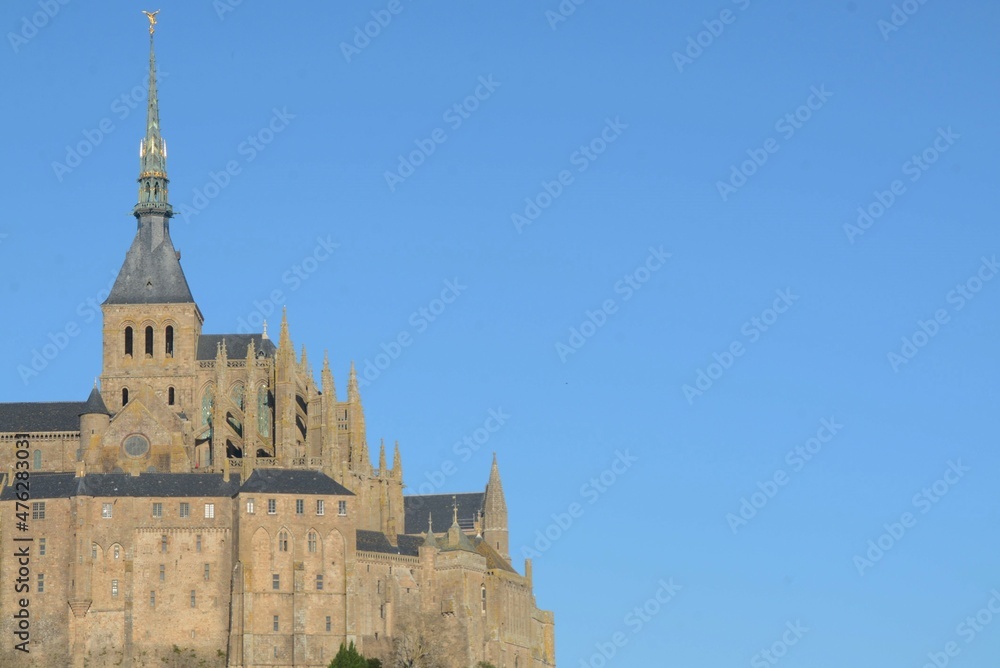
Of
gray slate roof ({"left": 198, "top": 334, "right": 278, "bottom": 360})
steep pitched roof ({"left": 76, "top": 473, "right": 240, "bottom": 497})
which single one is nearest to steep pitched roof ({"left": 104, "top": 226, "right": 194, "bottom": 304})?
gray slate roof ({"left": 198, "top": 334, "right": 278, "bottom": 360})

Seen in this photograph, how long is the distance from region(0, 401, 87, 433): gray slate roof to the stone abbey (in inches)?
5.6

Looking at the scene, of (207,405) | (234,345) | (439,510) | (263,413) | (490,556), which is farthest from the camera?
(439,510)

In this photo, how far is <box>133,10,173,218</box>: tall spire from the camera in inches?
6506

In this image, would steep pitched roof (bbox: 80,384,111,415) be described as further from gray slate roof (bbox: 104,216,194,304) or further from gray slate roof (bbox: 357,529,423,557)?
gray slate roof (bbox: 357,529,423,557)

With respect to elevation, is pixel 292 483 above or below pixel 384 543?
above

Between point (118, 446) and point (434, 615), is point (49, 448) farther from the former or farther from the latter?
point (434, 615)

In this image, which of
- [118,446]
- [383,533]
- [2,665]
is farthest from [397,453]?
[2,665]

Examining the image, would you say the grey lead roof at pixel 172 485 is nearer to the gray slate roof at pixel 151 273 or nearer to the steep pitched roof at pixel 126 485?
the steep pitched roof at pixel 126 485

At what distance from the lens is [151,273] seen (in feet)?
534

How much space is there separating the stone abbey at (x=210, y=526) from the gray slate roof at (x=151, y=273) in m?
0.15

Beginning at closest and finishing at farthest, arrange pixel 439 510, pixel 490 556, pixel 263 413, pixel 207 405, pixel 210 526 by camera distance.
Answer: pixel 210 526 < pixel 263 413 < pixel 207 405 < pixel 490 556 < pixel 439 510

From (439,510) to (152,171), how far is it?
32.1 metres

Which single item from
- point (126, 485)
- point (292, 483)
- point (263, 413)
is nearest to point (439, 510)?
point (263, 413)

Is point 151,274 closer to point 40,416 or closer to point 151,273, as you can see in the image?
point 151,273
